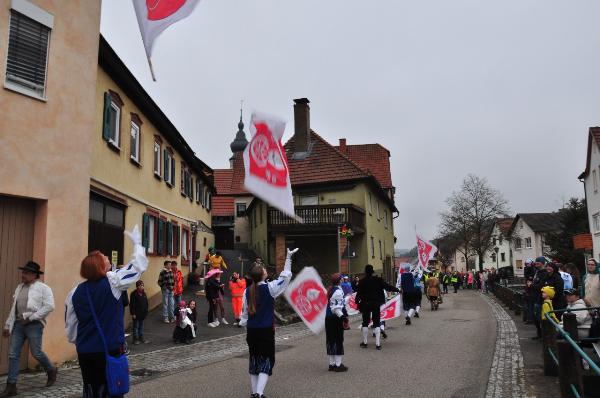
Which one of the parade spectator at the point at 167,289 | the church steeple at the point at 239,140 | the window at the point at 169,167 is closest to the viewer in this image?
the parade spectator at the point at 167,289

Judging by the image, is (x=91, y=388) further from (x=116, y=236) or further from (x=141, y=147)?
(x=141, y=147)

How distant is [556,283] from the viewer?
10.9m

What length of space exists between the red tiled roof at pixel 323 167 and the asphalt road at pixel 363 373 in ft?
66.7

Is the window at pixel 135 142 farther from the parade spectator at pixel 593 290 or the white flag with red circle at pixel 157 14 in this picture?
the parade spectator at pixel 593 290

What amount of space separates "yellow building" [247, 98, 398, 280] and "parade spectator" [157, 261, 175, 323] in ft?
41.4

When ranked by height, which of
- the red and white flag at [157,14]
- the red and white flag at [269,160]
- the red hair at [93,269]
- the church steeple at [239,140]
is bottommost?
the red hair at [93,269]

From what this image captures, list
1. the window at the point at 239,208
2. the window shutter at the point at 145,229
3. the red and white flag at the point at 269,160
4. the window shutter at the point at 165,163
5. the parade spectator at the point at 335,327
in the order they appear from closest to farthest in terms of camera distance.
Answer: the red and white flag at the point at 269,160 → the parade spectator at the point at 335,327 → the window shutter at the point at 145,229 → the window shutter at the point at 165,163 → the window at the point at 239,208

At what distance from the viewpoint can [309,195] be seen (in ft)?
111

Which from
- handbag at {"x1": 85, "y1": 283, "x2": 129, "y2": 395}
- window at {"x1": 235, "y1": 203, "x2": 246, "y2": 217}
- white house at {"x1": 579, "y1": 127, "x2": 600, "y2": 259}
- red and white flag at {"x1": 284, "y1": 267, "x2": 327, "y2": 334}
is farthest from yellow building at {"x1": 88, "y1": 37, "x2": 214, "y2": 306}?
white house at {"x1": 579, "y1": 127, "x2": 600, "y2": 259}

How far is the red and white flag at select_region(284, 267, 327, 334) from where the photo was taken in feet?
26.5

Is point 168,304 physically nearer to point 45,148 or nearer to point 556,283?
point 45,148

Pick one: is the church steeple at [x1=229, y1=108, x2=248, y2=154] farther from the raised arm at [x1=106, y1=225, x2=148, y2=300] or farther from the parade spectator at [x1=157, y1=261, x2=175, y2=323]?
the raised arm at [x1=106, y1=225, x2=148, y2=300]

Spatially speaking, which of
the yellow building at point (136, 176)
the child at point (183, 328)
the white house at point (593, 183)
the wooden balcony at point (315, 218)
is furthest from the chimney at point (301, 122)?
the child at point (183, 328)

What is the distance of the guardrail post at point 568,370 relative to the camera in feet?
18.4
